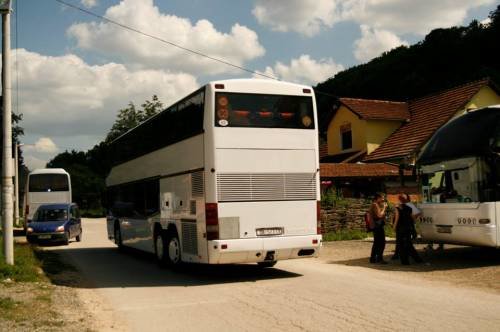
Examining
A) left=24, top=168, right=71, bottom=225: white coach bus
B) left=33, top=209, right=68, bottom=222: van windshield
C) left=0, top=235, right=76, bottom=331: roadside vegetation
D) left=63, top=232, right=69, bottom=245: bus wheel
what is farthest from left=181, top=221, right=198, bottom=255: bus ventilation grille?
left=24, top=168, right=71, bottom=225: white coach bus

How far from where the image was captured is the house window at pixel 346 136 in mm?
36228

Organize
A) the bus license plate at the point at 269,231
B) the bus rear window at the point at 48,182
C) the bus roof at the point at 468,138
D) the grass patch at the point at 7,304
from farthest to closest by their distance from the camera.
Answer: the bus rear window at the point at 48,182
the bus roof at the point at 468,138
the bus license plate at the point at 269,231
the grass patch at the point at 7,304

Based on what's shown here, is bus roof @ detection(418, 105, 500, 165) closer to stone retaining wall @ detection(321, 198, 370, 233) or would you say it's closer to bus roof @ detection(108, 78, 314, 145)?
bus roof @ detection(108, 78, 314, 145)

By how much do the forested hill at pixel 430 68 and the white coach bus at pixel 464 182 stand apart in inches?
1204

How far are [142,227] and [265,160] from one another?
641cm

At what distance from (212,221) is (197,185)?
1.05 m

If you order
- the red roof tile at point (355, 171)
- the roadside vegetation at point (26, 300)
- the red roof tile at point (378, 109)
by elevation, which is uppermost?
the red roof tile at point (378, 109)

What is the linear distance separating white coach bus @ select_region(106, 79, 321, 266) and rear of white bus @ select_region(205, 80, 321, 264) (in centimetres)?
2

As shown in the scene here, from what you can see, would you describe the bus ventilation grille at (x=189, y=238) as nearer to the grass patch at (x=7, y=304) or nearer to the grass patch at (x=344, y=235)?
the grass patch at (x=7, y=304)

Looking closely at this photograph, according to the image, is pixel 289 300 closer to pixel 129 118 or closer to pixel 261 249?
pixel 261 249

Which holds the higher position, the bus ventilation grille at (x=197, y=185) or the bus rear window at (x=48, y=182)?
the bus rear window at (x=48, y=182)

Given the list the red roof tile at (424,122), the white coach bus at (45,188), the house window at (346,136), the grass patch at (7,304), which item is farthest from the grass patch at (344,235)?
the white coach bus at (45,188)

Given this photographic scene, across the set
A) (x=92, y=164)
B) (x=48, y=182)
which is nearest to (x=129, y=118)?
(x=48, y=182)

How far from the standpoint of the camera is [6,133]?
14.1 m
